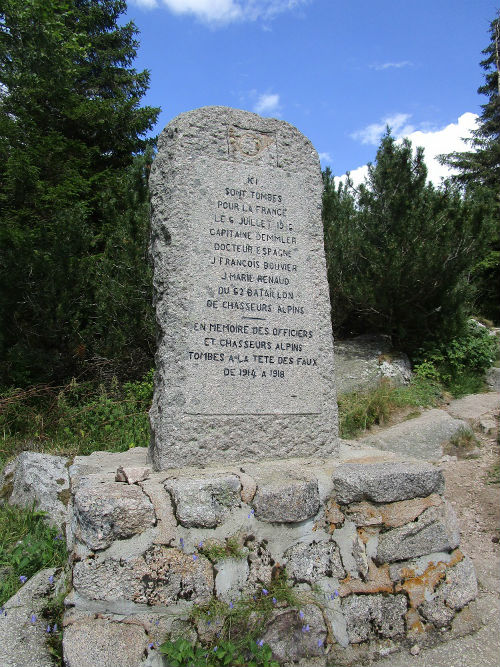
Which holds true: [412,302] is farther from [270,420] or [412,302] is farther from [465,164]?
[465,164]

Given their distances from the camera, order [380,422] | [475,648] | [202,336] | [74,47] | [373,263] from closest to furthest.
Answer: [475,648] → [202,336] → [380,422] → [373,263] → [74,47]

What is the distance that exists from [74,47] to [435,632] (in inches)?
392

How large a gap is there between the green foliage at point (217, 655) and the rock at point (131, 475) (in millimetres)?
736

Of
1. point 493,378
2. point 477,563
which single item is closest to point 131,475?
point 477,563

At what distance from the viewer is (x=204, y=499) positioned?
238 cm

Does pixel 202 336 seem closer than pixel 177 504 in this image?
No

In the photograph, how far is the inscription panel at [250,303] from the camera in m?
2.92

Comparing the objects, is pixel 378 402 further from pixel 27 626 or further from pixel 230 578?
pixel 27 626

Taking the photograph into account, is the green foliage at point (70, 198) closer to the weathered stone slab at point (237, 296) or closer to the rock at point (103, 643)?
the weathered stone slab at point (237, 296)

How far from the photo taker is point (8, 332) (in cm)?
616

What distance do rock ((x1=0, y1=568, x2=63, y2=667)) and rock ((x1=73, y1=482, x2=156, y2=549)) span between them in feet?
1.69

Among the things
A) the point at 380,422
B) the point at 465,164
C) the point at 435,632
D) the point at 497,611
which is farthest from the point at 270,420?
the point at 465,164

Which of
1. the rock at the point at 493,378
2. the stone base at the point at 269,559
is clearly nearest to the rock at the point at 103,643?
the stone base at the point at 269,559

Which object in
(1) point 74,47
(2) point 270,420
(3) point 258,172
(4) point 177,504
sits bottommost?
(4) point 177,504
